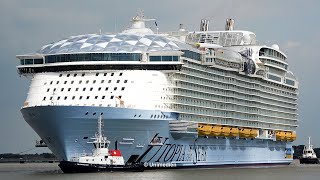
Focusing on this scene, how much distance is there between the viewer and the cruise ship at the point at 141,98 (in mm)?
76438

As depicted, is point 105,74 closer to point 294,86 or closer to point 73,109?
point 73,109

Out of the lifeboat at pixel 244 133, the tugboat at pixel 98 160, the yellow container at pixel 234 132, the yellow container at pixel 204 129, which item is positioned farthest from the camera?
the lifeboat at pixel 244 133

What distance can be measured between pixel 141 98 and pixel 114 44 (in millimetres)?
6463

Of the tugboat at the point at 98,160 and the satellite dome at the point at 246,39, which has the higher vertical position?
the satellite dome at the point at 246,39

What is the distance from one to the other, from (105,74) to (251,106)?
27928 mm

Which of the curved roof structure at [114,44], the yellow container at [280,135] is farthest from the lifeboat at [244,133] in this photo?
the curved roof structure at [114,44]

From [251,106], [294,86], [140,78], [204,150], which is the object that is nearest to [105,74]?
[140,78]

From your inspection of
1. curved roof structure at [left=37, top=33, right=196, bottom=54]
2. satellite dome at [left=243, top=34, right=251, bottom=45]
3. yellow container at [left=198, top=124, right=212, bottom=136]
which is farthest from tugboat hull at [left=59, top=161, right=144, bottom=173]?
satellite dome at [left=243, top=34, right=251, bottom=45]

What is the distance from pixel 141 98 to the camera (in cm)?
7938

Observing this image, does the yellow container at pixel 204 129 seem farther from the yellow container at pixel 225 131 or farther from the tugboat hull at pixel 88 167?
the tugboat hull at pixel 88 167

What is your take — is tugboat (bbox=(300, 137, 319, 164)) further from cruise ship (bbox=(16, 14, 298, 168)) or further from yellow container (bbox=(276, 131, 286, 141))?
cruise ship (bbox=(16, 14, 298, 168))

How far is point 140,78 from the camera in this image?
3159 inches

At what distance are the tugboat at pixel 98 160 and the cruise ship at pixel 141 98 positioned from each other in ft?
5.24

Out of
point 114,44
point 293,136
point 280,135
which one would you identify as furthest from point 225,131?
point 293,136
